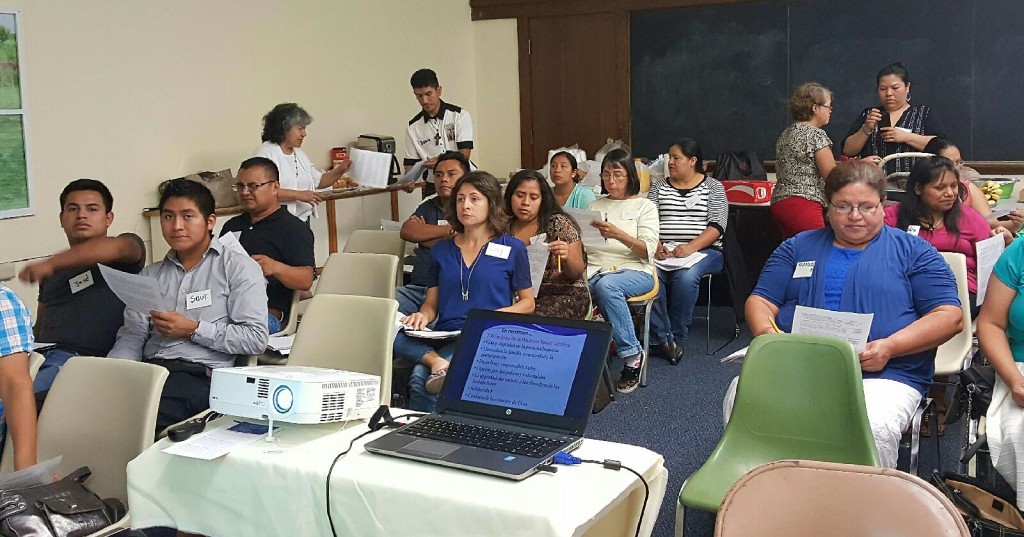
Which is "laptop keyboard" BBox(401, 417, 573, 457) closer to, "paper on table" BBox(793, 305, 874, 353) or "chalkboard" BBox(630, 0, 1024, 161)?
"paper on table" BBox(793, 305, 874, 353)

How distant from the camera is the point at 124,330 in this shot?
3.30 m

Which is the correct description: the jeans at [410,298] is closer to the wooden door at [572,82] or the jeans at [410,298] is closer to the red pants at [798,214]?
the red pants at [798,214]

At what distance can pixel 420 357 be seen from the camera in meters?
3.70

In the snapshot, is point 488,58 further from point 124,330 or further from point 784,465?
point 784,465

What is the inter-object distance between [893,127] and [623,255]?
1694mm

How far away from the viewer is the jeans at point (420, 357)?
365 centimetres

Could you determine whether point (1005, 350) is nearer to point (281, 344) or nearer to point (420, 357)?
point (420, 357)

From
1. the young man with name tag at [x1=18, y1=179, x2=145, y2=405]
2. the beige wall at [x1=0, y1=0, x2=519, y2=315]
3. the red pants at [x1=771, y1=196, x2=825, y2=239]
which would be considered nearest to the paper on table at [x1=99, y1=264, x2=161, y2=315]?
the young man with name tag at [x1=18, y1=179, x2=145, y2=405]

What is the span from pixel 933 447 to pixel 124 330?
310 centimetres

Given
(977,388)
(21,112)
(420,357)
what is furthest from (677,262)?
(21,112)

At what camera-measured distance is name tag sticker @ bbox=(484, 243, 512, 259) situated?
3.78 metres

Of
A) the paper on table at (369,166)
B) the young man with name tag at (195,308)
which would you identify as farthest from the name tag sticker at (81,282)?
the paper on table at (369,166)

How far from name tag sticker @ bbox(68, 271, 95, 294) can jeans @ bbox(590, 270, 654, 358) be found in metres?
2.47

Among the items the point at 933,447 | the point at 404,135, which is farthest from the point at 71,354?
the point at 404,135
